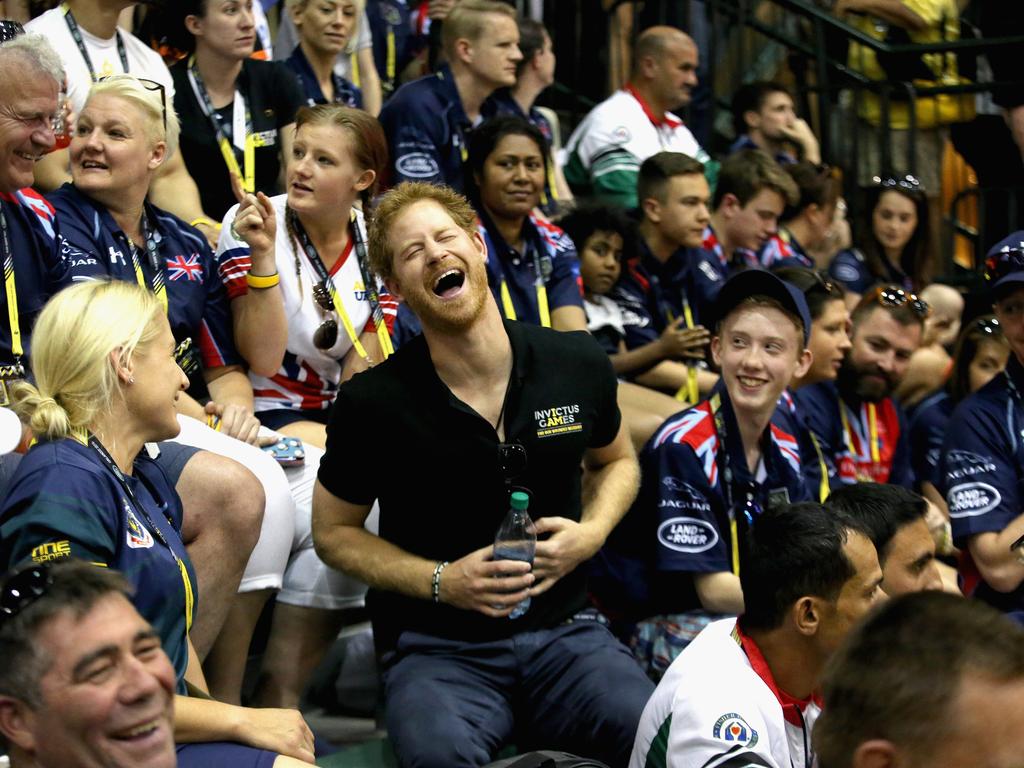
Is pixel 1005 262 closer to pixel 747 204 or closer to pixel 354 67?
pixel 747 204

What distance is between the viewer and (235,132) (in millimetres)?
6023

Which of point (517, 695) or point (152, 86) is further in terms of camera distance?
point (152, 86)

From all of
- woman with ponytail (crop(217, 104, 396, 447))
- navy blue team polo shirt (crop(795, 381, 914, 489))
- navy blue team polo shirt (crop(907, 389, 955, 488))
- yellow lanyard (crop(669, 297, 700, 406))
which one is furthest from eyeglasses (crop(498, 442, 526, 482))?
navy blue team polo shirt (crop(907, 389, 955, 488))

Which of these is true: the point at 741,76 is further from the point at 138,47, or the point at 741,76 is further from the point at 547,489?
the point at 547,489

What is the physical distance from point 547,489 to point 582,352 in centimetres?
43

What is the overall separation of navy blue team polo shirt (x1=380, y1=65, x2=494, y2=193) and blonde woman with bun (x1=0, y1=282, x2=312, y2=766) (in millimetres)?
3154

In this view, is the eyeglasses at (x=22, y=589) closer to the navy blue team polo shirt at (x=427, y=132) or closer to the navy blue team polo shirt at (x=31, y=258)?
the navy blue team polo shirt at (x=31, y=258)

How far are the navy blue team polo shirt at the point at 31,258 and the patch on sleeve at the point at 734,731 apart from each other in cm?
222

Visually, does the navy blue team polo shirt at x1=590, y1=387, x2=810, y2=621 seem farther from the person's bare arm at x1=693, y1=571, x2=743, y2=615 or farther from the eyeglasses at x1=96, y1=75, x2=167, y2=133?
the eyeglasses at x1=96, y1=75, x2=167, y2=133

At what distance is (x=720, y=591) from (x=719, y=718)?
1.44 metres

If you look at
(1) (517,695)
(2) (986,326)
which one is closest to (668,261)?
(2) (986,326)

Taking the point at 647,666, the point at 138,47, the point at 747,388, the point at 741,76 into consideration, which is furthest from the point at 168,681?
the point at 741,76

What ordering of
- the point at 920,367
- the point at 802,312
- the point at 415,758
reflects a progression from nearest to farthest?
the point at 415,758, the point at 802,312, the point at 920,367

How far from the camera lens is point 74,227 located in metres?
4.57
